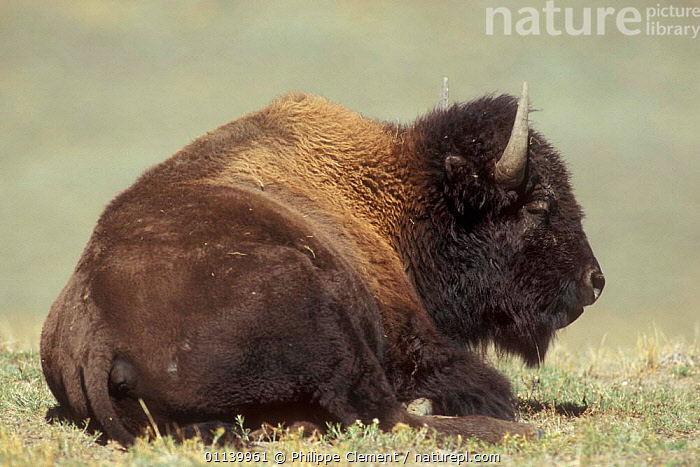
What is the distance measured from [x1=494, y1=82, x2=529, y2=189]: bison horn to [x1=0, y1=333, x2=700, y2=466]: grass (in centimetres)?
135

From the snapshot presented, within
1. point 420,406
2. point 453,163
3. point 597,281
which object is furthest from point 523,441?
point 453,163

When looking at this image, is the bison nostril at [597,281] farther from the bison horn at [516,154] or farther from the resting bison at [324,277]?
the bison horn at [516,154]

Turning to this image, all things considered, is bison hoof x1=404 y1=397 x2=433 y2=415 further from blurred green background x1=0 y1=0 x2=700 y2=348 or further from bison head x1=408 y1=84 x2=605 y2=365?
blurred green background x1=0 y1=0 x2=700 y2=348

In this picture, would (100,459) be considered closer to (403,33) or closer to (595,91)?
(595,91)

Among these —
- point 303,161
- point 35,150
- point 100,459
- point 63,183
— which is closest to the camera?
point 100,459

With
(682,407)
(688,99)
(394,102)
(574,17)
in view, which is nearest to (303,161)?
(682,407)

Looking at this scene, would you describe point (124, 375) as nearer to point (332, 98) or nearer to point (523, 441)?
point (523, 441)

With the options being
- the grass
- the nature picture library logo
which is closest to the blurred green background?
the nature picture library logo

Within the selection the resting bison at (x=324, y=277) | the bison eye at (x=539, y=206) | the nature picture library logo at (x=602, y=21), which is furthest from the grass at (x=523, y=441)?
the nature picture library logo at (x=602, y=21)

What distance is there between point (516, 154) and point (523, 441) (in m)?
1.66

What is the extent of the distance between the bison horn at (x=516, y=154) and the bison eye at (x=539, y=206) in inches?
8.1

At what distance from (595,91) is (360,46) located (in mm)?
10231

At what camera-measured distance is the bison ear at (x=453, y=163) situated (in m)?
5.40

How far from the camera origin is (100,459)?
13.2 feet
